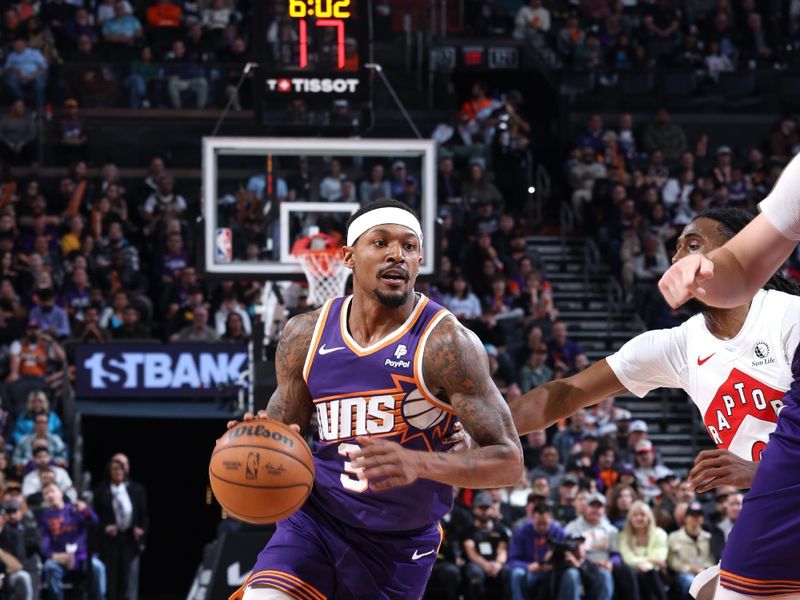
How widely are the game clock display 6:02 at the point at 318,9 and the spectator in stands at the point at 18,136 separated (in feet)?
27.8

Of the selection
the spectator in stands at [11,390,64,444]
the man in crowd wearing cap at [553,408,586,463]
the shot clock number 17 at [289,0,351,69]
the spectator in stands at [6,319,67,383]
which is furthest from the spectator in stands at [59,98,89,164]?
the man in crowd wearing cap at [553,408,586,463]

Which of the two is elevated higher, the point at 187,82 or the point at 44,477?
the point at 187,82

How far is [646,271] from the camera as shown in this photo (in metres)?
18.3

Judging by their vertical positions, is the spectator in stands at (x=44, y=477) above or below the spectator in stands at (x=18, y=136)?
below

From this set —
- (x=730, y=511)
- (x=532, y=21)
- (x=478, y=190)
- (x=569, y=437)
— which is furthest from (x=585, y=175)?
(x=730, y=511)

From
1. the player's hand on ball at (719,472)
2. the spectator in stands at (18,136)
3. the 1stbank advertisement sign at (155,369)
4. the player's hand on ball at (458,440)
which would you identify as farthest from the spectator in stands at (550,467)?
the spectator in stands at (18,136)

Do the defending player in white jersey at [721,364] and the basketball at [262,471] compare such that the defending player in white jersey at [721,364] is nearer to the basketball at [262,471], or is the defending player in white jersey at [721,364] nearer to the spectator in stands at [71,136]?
the basketball at [262,471]

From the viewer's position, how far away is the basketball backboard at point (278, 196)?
38.1 feet

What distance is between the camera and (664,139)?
20.6 meters

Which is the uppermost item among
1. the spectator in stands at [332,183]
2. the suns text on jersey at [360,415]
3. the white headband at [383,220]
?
the white headband at [383,220]

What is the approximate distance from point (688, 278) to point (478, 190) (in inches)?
623

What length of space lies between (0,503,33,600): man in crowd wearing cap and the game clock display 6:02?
498 cm

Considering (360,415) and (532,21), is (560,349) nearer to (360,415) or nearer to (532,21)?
(532,21)

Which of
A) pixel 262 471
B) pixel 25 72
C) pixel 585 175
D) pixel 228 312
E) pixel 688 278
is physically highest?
pixel 688 278
